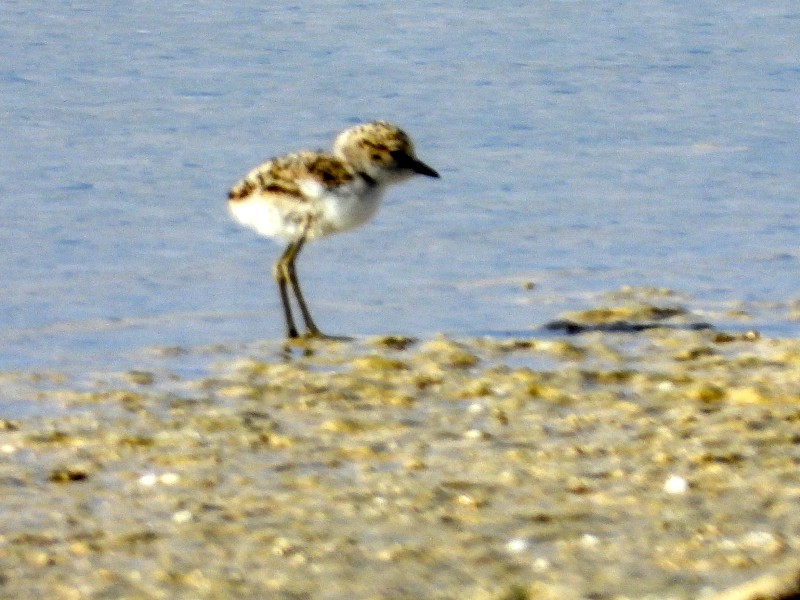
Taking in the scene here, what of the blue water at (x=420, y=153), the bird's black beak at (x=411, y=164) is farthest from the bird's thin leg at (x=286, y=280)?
the bird's black beak at (x=411, y=164)

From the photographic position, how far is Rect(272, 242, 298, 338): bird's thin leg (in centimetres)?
812

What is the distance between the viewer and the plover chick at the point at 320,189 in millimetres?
7906

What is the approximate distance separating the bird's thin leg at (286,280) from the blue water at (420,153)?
0.12 metres

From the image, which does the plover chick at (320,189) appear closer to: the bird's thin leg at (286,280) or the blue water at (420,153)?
the bird's thin leg at (286,280)

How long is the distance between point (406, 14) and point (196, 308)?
7872mm

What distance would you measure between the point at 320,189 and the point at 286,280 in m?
0.61

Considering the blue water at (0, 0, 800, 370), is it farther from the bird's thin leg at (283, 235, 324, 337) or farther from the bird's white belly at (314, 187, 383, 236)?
the bird's white belly at (314, 187, 383, 236)

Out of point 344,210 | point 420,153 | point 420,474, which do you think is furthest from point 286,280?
point 420,153

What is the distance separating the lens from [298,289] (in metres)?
8.21

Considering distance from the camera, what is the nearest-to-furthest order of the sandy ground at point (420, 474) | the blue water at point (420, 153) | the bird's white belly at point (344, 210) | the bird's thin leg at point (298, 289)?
the sandy ground at point (420, 474)
the bird's white belly at point (344, 210)
the bird's thin leg at point (298, 289)
the blue water at point (420, 153)

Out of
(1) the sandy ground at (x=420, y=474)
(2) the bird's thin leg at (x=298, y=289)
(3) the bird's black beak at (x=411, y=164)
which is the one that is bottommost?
(2) the bird's thin leg at (x=298, y=289)

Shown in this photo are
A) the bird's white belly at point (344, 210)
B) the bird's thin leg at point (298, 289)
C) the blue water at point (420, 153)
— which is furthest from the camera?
the blue water at point (420, 153)

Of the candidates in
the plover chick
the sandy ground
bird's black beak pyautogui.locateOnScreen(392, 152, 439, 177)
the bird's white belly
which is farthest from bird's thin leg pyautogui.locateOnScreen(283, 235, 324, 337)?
bird's black beak pyautogui.locateOnScreen(392, 152, 439, 177)

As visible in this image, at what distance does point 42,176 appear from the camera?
10891 millimetres
